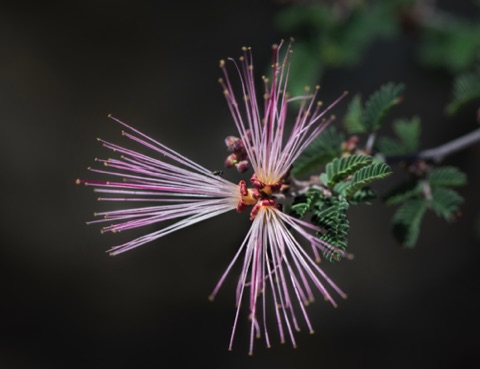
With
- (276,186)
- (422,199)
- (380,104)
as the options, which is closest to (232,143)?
(276,186)

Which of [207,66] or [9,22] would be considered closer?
[9,22]

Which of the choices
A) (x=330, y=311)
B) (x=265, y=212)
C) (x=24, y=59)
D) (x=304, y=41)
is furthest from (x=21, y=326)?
(x=265, y=212)

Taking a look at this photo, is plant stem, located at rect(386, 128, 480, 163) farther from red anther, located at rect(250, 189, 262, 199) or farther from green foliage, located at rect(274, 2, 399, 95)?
green foliage, located at rect(274, 2, 399, 95)

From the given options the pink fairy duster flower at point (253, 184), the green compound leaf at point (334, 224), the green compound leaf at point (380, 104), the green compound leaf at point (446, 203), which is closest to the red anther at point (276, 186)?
the pink fairy duster flower at point (253, 184)

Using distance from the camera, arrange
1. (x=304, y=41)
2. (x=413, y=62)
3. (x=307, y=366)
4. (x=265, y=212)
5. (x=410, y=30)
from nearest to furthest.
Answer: (x=265, y=212)
(x=304, y=41)
(x=410, y=30)
(x=413, y=62)
(x=307, y=366)

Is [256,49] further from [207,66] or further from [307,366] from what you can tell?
[307,366]

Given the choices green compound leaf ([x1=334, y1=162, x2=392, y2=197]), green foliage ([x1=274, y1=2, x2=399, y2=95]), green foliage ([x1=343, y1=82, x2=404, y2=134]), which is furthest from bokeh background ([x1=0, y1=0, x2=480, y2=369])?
green compound leaf ([x1=334, y1=162, x2=392, y2=197])
